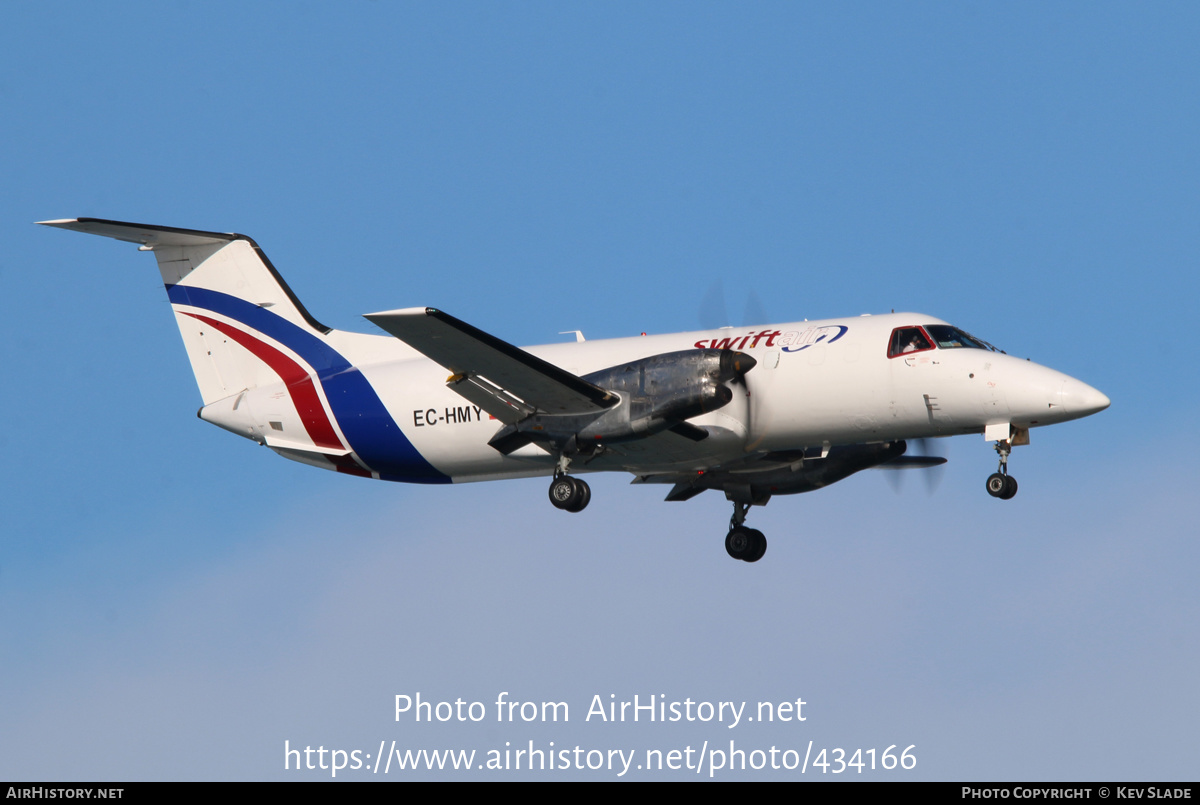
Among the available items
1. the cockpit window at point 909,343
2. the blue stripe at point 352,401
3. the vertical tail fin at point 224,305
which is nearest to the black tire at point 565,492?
the blue stripe at point 352,401

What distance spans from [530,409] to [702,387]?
2599mm

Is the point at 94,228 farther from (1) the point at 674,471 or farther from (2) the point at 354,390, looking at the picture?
(1) the point at 674,471

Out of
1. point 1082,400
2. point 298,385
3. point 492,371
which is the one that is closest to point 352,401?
point 298,385

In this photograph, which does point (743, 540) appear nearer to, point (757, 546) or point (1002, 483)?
point (757, 546)

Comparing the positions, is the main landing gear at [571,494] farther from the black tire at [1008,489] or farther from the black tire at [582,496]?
the black tire at [1008,489]

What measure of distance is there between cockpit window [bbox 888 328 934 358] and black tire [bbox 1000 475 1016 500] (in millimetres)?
1980

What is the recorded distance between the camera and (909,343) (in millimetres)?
18016

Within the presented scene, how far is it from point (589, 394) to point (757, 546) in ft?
15.9

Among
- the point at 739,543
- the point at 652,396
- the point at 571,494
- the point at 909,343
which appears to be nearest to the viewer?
the point at 909,343

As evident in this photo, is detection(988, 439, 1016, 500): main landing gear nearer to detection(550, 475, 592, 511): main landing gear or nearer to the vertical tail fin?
detection(550, 475, 592, 511): main landing gear

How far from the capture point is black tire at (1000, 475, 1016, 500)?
17.3 meters

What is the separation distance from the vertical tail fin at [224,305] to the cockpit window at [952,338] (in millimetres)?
9444

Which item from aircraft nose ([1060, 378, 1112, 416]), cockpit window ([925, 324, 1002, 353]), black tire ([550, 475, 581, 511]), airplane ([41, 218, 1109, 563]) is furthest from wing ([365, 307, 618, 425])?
aircraft nose ([1060, 378, 1112, 416])

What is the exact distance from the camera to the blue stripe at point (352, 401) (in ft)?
67.5
